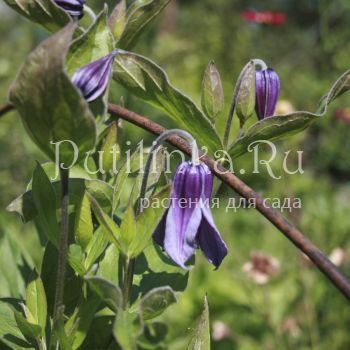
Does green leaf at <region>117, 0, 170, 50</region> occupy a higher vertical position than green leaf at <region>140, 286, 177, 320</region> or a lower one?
higher

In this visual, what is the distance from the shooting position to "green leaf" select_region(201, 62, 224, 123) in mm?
514

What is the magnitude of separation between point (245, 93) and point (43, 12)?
180mm

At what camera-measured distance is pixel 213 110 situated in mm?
520

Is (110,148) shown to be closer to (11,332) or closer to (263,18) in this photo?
(11,332)

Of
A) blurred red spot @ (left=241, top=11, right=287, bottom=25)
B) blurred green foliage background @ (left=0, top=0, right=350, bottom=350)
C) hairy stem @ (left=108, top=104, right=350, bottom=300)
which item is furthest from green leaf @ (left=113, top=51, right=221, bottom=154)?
blurred red spot @ (left=241, top=11, right=287, bottom=25)

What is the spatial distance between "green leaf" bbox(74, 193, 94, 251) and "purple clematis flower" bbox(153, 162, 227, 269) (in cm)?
6

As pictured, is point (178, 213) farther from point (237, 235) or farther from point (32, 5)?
point (237, 235)

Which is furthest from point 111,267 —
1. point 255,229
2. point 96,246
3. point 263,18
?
point 255,229

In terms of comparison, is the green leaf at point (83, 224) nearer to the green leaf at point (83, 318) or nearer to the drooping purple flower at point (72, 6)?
the green leaf at point (83, 318)

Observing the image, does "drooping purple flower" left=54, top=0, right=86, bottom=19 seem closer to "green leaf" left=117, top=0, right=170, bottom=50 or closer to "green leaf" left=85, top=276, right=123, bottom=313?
"green leaf" left=117, top=0, right=170, bottom=50

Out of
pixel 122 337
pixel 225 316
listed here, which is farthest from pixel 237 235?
pixel 122 337

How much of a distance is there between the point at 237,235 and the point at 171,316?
73 cm

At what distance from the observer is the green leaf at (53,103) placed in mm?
346

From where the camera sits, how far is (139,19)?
1.76 feet
